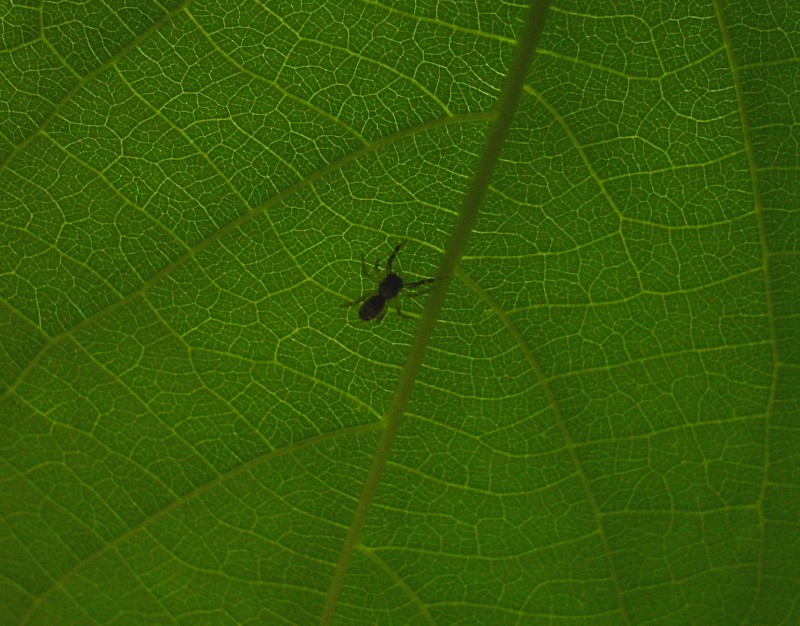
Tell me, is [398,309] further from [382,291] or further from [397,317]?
[382,291]

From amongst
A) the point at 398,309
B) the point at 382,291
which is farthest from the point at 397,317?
the point at 382,291

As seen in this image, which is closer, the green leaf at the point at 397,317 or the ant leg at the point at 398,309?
the green leaf at the point at 397,317

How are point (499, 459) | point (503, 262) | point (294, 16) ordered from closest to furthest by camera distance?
1. point (294, 16)
2. point (503, 262)
3. point (499, 459)

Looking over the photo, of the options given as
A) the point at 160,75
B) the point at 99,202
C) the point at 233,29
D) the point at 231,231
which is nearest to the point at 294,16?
the point at 233,29

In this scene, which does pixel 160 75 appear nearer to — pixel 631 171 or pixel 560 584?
pixel 631 171

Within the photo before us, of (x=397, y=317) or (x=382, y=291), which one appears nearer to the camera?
(x=382, y=291)
